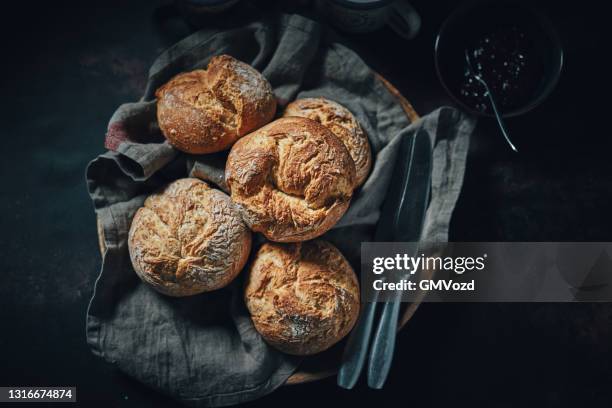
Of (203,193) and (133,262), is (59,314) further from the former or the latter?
(203,193)

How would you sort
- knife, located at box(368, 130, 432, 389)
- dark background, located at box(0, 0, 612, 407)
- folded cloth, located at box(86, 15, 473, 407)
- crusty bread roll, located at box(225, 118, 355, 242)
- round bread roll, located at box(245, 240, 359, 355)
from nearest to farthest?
crusty bread roll, located at box(225, 118, 355, 242) < round bread roll, located at box(245, 240, 359, 355) < folded cloth, located at box(86, 15, 473, 407) < knife, located at box(368, 130, 432, 389) < dark background, located at box(0, 0, 612, 407)

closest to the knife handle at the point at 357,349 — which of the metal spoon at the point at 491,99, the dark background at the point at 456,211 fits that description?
the dark background at the point at 456,211

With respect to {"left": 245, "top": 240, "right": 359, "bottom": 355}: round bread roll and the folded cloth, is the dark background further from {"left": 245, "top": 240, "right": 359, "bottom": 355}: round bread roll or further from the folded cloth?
{"left": 245, "top": 240, "right": 359, "bottom": 355}: round bread roll

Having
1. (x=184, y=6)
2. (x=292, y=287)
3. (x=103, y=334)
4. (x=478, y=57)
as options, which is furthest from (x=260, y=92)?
(x=103, y=334)

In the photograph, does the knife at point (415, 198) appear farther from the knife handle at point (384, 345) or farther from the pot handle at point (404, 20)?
the pot handle at point (404, 20)

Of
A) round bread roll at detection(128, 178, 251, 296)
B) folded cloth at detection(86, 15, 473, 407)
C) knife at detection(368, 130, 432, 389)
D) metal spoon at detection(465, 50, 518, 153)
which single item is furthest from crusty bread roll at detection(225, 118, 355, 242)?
metal spoon at detection(465, 50, 518, 153)
